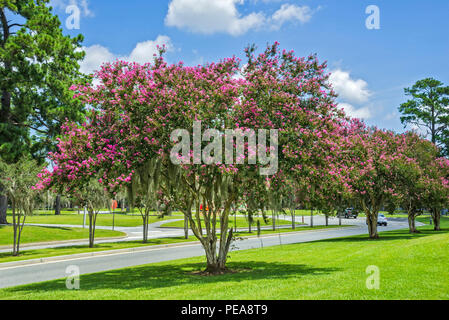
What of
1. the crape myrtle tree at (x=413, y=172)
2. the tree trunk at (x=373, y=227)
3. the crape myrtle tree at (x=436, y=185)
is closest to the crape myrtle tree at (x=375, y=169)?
the tree trunk at (x=373, y=227)

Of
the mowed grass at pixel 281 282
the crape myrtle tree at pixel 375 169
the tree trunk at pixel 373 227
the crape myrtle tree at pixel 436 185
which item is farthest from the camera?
the crape myrtle tree at pixel 436 185

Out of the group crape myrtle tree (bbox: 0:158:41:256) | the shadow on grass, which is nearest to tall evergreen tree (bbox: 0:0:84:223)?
crape myrtle tree (bbox: 0:158:41:256)

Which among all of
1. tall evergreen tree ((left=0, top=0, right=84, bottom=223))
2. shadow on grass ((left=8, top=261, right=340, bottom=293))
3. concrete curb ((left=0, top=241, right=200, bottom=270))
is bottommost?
concrete curb ((left=0, top=241, right=200, bottom=270))

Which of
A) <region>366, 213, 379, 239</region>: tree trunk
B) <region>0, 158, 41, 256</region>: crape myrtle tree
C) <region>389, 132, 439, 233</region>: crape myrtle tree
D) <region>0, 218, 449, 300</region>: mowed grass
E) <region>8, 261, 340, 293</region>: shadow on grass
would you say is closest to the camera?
<region>0, 218, 449, 300</region>: mowed grass

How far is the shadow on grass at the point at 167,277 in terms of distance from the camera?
10773 mm

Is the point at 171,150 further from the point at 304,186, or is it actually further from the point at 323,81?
the point at 323,81

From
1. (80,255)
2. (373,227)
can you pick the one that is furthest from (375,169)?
(80,255)

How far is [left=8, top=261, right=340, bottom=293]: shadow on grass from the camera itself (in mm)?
10773

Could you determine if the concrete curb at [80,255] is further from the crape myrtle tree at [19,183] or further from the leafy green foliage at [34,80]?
the leafy green foliage at [34,80]

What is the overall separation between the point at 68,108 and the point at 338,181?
1071 inches

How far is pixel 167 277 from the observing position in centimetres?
1227

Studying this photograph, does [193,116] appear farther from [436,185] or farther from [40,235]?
[40,235]

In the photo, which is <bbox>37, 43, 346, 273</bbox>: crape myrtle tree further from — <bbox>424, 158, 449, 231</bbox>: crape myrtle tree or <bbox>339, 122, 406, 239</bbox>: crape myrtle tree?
<bbox>424, 158, 449, 231</bbox>: crape myrtle tree
